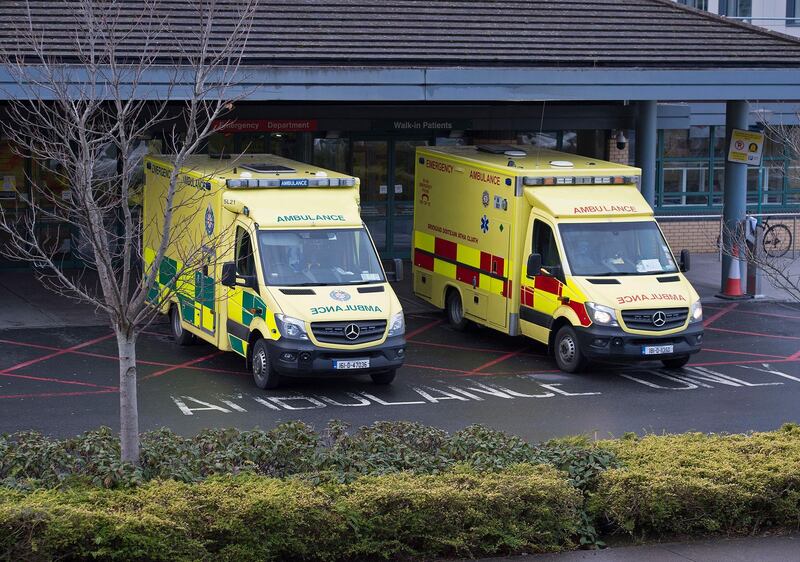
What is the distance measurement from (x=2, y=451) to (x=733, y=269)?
15.6 meters

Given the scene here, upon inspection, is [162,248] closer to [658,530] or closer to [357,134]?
[658,530]

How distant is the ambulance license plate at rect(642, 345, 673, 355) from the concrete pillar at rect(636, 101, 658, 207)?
17.9 ft

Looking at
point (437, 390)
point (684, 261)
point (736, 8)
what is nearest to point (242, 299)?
point (437, 390)

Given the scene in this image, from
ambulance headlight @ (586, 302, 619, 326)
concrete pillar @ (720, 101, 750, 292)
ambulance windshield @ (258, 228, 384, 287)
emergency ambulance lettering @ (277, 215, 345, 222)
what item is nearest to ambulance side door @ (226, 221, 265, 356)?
ambulance windshield @ (258, 228, 384, 287)

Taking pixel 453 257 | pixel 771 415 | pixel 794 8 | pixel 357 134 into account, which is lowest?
pixel 771 415

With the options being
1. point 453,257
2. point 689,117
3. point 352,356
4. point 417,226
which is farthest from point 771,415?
point 689,117

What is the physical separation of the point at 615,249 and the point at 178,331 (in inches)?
239

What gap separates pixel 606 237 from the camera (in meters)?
17.2

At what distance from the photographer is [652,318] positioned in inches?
645

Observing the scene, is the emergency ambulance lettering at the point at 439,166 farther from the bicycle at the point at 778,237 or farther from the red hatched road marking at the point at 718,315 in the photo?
the bicycle at the point at 778,237

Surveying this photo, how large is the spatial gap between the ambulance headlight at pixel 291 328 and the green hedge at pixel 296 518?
5.57m

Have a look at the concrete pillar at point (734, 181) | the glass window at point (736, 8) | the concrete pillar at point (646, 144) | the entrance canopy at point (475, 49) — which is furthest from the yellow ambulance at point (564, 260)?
the glass window at point (736, 8)

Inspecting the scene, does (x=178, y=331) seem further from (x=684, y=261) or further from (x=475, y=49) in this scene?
(x=684, y=261)

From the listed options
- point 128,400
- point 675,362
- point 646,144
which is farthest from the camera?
point 646,144
